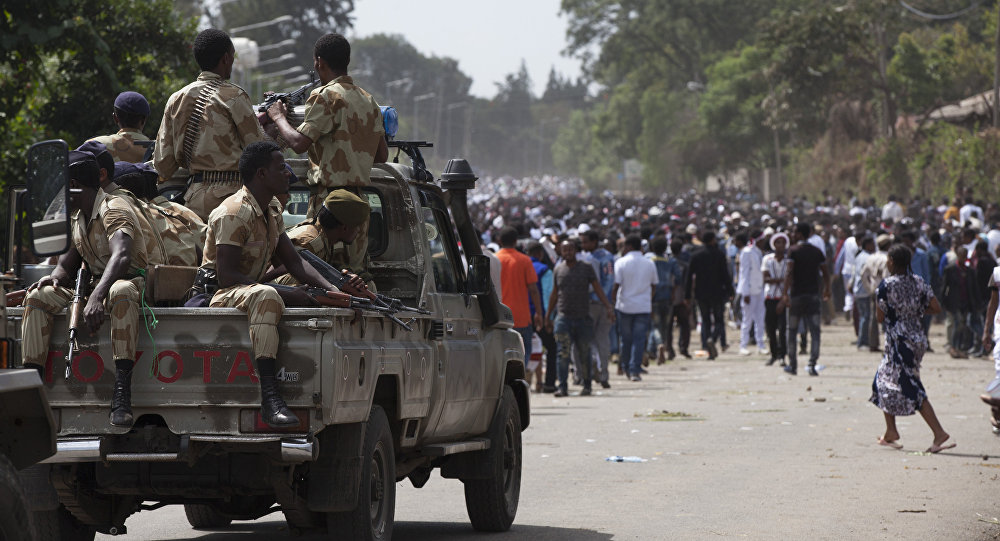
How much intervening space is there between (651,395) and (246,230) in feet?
38.1

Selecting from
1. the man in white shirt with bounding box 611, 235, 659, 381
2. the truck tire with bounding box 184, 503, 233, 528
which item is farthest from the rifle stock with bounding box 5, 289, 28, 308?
the man in white shirt with bounding box 611, 235, 659, 381

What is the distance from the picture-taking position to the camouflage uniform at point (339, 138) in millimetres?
7930

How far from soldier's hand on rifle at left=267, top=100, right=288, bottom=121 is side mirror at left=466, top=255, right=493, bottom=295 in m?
1.26

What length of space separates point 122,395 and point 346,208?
1659 millimetres

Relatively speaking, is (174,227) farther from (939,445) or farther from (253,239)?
(939,445)

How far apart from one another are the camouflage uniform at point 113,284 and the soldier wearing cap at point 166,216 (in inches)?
4.9

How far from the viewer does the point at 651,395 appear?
17953mm

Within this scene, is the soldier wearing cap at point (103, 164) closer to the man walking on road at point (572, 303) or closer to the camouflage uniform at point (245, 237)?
the camouflage uniform at point (245, 237)

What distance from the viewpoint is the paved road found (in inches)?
346

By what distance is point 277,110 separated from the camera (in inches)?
321

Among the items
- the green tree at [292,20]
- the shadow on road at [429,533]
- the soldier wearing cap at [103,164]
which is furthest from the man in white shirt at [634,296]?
the green tree at [292,20]

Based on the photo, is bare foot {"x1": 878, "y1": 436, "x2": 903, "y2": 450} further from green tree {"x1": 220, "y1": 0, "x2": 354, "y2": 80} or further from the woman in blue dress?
green tree {"x1": 220, "y1": 0, "x2": 354, "y2": 80}

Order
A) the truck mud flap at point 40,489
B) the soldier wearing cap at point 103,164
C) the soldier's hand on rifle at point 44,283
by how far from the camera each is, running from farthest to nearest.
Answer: the soldier wearing cap at point 103,164
the soldier's hand on rifle at point 44,283
the truck mud flap at point 40,489

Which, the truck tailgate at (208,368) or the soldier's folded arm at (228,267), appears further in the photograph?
the soldier's folded arm at (228,267)
